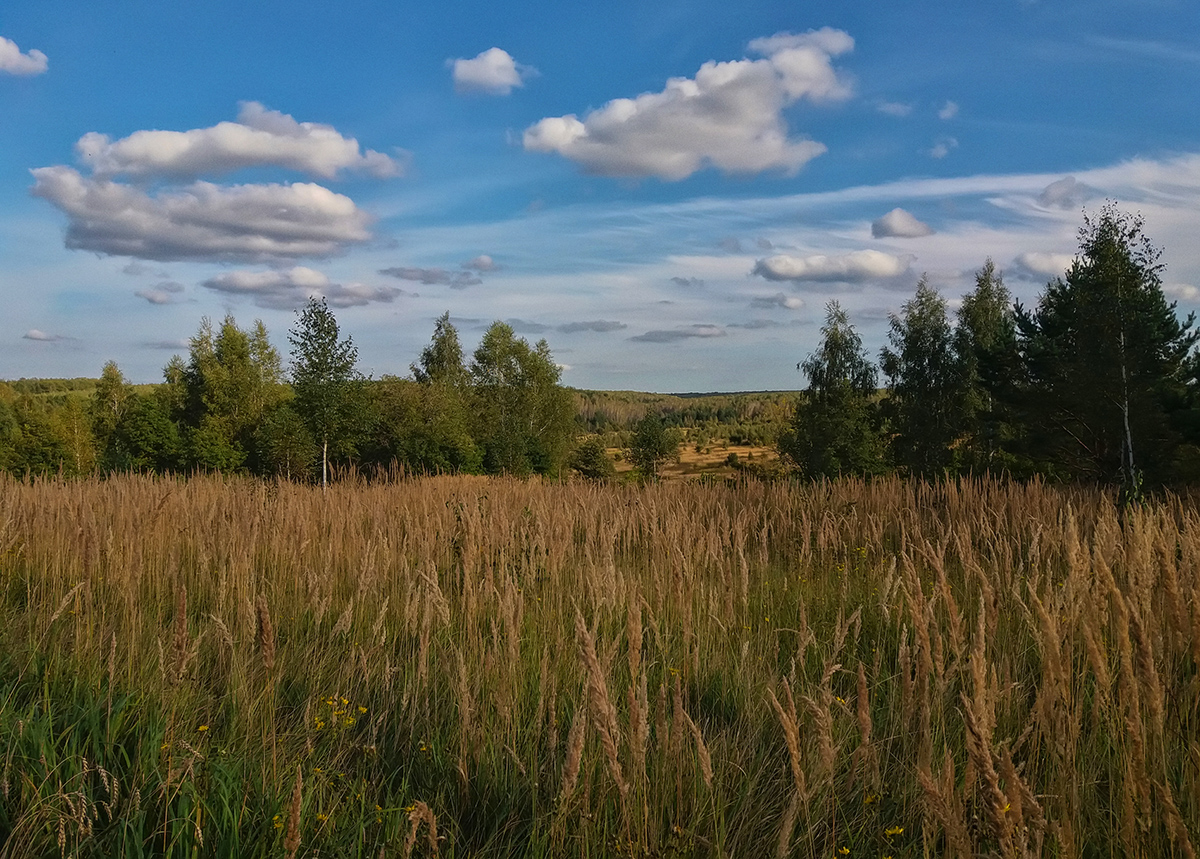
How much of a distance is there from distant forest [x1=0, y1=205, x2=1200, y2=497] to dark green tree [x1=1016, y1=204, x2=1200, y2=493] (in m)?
0.06

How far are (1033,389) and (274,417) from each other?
3394cm

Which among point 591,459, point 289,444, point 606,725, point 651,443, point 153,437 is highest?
point 153,437

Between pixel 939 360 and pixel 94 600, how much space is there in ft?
136

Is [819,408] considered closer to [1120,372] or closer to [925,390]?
[925,390]

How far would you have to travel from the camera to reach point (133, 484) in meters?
9.25

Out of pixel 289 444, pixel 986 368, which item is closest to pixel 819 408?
pixel 986 368

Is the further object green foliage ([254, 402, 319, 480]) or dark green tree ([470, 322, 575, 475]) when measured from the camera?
dark green tree ([470, 322, 575, 475])

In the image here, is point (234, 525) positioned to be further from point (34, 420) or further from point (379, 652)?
point (34, 420)

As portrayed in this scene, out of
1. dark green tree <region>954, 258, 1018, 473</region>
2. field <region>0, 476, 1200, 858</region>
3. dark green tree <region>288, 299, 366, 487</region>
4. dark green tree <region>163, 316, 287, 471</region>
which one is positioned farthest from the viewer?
dark green tree <region>163, 316, 287, 471</region>

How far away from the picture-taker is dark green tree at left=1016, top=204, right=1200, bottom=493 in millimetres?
23172

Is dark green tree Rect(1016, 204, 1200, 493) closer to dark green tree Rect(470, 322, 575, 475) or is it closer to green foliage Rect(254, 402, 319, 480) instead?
green foliage Rect(254, 402, 319, 480)

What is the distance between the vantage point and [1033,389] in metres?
27.5

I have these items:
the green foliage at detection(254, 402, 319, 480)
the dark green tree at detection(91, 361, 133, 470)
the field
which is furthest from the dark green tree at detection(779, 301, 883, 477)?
the dark green tree at detection(91, 361, 133, 470)

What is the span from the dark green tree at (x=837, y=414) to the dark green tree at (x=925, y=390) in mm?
1355
